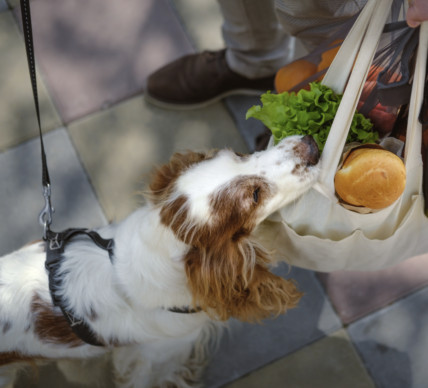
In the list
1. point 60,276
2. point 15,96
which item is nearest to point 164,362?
point 60,276

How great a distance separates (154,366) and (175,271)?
33.2 inches

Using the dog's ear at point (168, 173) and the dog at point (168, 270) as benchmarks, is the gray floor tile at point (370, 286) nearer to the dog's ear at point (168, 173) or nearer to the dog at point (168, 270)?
the dog at point (168, 270)

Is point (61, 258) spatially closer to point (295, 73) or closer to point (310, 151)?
point (310, 151)

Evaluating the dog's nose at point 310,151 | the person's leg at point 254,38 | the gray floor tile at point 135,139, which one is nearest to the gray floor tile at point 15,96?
the gray floor tile at point 135,139

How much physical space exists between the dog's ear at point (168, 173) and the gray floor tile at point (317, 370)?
137 cm

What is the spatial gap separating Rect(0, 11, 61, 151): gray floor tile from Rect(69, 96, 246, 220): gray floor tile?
25cm

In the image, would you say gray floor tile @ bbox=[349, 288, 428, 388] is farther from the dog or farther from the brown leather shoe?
the brown leather shoe

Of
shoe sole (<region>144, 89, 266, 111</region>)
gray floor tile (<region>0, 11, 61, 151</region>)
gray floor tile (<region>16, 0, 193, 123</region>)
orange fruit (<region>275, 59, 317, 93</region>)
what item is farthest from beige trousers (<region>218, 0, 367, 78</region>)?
gray floor tile (<region>0, 11, 61, 151</region>)

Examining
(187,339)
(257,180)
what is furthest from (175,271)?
(187,339)

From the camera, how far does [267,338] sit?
104 inches

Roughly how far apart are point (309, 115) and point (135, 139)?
1631 mm

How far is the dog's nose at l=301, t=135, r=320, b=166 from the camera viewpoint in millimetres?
1618

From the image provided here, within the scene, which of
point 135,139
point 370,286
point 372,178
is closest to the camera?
point 372,178

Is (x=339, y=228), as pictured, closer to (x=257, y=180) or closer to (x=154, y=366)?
(x=257, y=180)
